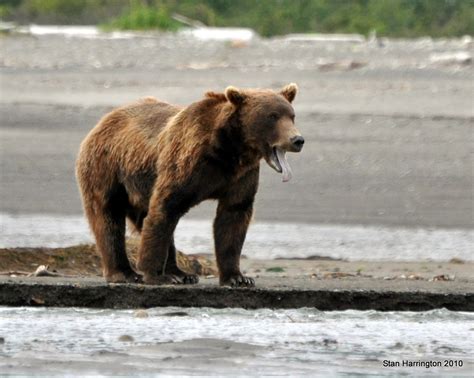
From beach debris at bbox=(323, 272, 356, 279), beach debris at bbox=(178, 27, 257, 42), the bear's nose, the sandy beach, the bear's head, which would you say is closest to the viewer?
the sandy beach

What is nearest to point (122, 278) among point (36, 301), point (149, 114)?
point (36, 301)

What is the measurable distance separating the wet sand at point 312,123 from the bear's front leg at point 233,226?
14.5 ft

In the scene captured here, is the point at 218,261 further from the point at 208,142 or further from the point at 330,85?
the point at 330,85

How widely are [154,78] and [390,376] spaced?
18.0 meters

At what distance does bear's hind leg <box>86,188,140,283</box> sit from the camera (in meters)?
8.95

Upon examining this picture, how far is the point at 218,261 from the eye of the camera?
873cm

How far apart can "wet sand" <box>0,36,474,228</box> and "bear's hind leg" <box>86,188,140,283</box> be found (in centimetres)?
428

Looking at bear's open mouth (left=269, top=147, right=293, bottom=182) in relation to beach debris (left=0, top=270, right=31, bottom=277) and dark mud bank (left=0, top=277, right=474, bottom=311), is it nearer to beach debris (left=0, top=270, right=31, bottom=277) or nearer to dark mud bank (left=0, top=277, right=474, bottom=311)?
dark mud bank (left=0, top=277, right=474, bottom=311)

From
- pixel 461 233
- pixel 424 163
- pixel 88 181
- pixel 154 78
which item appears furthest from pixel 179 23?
pixel 88 181

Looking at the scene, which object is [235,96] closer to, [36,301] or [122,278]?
[122,278]

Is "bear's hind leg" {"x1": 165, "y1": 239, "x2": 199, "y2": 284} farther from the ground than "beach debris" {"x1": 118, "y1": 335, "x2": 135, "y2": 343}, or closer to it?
farther from the ground

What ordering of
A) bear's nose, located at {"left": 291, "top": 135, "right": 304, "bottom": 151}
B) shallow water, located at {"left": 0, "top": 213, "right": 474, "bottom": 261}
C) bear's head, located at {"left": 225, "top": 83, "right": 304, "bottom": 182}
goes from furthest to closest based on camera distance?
shallow water, located at {"left": 0, "top": 213, "right": 474, "bottom": 261} → bear's head, located at {"left": 225, "top": 83, "right": 304, "bottom": 182} → bear's nose, located at {"left": 291, "top": 135, "right": 304, "bottom": 151}

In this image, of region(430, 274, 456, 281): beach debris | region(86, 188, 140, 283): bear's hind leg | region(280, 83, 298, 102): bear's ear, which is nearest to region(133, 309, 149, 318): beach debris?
region(86, 188, 140, 283): bear's hind leg

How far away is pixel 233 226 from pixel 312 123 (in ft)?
31.7
